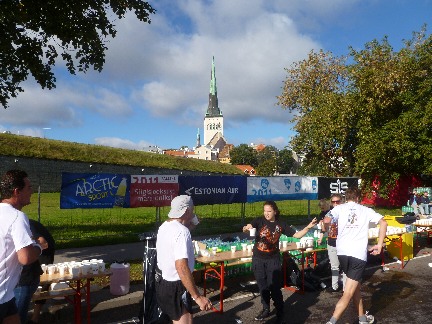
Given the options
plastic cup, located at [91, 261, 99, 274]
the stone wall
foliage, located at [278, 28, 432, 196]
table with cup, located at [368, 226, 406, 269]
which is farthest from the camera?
the stone wall

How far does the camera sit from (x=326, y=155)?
104 ft

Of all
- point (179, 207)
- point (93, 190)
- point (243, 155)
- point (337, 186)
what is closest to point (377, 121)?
point (337, 186)

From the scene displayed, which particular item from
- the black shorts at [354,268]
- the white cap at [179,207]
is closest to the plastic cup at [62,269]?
the white cap at [179,207]

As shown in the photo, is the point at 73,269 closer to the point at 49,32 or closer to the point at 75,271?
the point at 75,271

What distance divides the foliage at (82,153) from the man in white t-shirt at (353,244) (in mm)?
33801

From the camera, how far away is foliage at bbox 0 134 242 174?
124 ft

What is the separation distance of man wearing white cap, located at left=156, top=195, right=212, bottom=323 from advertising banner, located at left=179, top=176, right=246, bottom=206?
8628 mm

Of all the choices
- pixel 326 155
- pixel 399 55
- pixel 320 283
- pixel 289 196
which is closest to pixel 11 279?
pixel 320 283

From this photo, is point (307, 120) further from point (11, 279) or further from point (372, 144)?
point (11, 279)

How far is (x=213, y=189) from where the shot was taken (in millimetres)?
14117

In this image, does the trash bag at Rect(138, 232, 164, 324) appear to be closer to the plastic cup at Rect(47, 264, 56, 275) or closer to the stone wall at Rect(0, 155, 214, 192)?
the plastic cup at Rect(47, 264, 56, 275)

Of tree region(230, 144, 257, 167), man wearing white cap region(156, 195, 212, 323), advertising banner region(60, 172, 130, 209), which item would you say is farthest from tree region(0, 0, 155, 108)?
tree region(230, 144, 257, 167)

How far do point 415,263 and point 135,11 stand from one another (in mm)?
10350

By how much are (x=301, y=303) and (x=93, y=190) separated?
19.9ft
